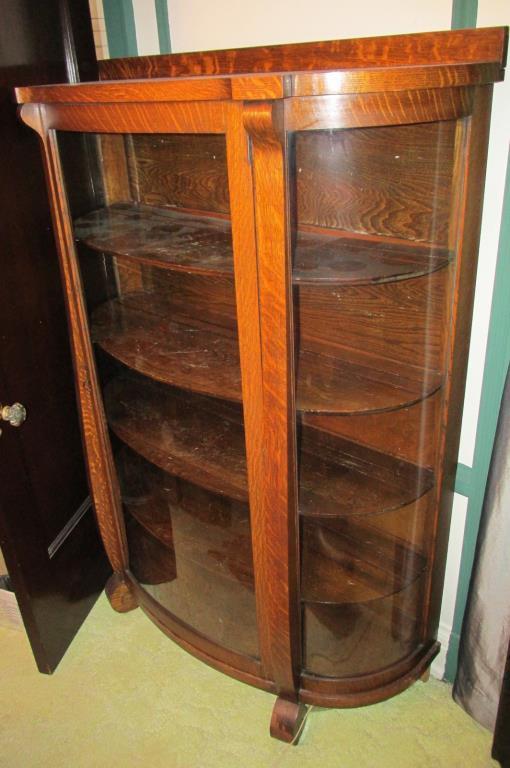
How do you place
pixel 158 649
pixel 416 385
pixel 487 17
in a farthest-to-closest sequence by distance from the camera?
1. pixel 158 649
2. pixel 416 385
3. pixel 487 17

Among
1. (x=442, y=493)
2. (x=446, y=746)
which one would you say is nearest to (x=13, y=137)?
(x=442, y=493)

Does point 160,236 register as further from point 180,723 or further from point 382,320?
point 180,723

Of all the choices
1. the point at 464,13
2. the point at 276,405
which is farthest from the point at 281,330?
the point at 464,13

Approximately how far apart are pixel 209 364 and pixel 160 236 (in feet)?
0.99

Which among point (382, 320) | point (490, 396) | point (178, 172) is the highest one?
point (178, 172)

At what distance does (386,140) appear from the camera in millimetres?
1124

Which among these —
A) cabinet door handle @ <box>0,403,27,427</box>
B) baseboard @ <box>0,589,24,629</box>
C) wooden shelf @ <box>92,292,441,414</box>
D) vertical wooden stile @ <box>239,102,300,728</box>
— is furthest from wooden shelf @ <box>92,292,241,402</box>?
baseboard @ <box>0,589,24,629</box>

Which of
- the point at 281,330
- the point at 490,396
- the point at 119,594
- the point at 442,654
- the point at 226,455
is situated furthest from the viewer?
the point at 119,594

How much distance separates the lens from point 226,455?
1464 mm

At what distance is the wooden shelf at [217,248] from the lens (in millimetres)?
1140

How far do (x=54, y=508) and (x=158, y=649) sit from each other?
535mm

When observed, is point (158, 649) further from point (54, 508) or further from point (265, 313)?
point (265, 313)

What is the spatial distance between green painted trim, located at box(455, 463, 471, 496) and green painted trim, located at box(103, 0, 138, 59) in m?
1.30

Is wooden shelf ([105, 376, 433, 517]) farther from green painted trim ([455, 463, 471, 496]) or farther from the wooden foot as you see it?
the wooden foot
